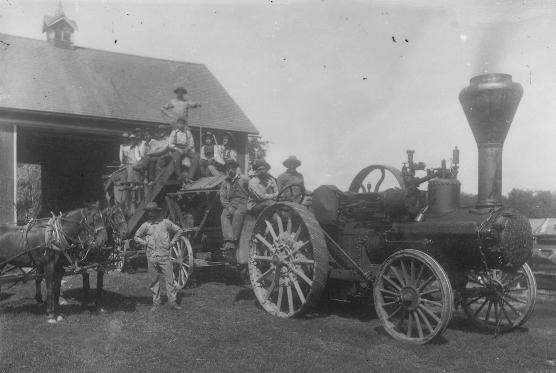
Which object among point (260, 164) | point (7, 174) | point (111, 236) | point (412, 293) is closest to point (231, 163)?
point (260, 164)

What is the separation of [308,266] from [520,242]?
9.31 feet

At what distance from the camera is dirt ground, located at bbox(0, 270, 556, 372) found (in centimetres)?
560

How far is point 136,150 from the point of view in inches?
560

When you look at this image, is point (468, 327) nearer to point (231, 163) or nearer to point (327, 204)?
point (327, 204)

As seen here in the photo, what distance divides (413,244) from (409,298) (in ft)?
2.72

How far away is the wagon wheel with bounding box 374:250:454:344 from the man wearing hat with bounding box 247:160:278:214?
3.00 m

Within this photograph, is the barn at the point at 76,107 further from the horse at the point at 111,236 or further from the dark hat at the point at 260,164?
the dark hat at the point at 260,164

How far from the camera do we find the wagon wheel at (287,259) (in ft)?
24.2

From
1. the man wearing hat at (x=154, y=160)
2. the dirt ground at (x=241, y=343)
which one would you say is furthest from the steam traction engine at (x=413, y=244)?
the man wearing hat at (x=154, y=160)

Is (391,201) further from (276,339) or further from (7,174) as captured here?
(7,174)

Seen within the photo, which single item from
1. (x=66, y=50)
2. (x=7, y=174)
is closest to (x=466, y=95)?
(x=7, y=174)

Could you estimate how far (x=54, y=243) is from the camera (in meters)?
7.65

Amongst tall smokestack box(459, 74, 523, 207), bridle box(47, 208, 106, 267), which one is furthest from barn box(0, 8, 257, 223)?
tall smokestack box(459, 74, 523, 207)

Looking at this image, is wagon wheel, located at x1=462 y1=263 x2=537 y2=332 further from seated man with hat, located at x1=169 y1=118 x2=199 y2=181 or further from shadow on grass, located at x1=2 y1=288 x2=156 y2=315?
seated man with hat, located at x1=169 y1=118 x2=199 y2=181
